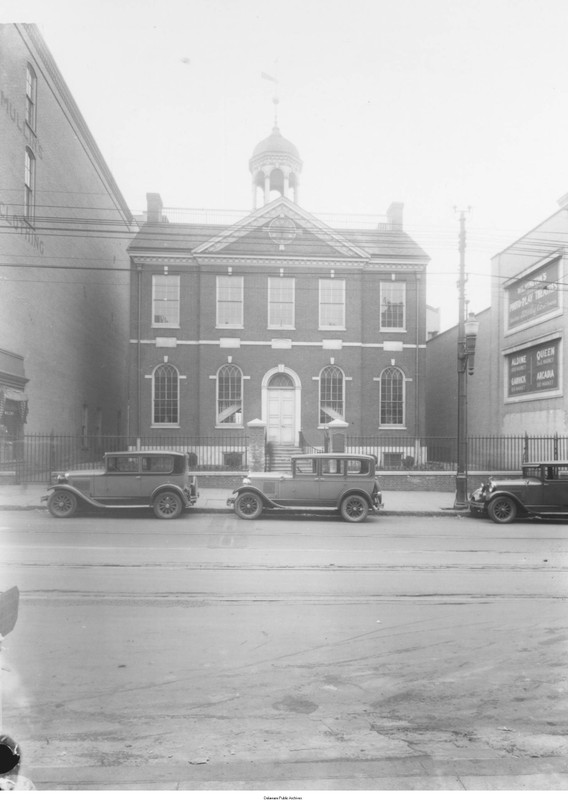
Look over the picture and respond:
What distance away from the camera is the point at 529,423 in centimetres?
1819

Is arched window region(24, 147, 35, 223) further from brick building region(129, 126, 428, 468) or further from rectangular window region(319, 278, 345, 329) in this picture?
rectangular window region(319, 278, 345, 329)

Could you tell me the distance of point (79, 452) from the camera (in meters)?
19.1

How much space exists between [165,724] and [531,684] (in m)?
2.58

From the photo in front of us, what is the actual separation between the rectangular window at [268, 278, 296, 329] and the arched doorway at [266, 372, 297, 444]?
2.34 m

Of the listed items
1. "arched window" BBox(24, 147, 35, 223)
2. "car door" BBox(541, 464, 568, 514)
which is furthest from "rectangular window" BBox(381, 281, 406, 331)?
"arched window" BBox(24, 147, 35, 223)

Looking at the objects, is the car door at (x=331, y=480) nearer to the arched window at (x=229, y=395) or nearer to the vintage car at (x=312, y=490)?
the vintage car at (x=312, y=490)

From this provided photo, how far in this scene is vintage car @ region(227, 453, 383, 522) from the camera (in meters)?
13.0

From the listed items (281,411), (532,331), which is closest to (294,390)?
(281,411)

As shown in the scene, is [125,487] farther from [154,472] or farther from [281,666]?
[281,666]

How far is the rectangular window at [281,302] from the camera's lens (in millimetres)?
25625

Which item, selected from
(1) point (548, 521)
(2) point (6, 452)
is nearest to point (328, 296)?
(1) point (548, 521)

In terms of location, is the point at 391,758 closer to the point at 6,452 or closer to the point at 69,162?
the point at 69,162

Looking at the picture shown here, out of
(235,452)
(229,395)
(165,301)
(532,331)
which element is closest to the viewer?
(532,331)

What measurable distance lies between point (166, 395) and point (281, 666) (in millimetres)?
22192
